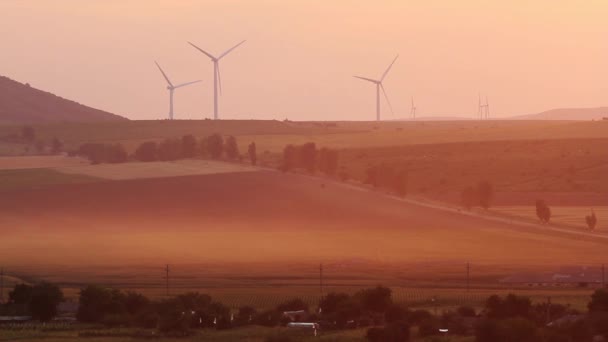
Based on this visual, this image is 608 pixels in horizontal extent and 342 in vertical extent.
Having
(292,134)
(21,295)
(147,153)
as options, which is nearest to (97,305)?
(21,295)

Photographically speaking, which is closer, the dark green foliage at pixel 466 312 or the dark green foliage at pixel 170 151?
the dark green foliage at pixel 466 312

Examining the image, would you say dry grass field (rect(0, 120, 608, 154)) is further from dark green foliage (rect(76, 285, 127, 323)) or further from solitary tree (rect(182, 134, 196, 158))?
dark green foliage (rect(76, 285, 127, 323))

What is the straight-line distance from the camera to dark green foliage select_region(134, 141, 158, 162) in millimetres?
143625

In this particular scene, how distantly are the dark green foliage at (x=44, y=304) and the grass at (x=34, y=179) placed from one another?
56356 millimetres

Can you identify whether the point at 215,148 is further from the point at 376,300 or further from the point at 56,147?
the point at 376,300

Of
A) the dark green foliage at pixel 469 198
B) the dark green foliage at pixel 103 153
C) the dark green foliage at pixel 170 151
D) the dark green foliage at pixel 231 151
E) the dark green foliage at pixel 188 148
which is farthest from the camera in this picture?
the dark green foliage at pixel 170 151

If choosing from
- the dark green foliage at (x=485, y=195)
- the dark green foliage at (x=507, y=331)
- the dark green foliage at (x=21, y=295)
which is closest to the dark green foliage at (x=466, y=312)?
the dark green foliage at (x=507, y=331)

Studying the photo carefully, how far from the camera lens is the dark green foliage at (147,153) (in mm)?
143625

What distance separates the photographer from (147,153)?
145250 mm

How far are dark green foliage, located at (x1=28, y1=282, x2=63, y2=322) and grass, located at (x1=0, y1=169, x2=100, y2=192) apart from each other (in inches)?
2219

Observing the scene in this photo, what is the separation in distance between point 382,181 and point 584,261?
4214 centimetres

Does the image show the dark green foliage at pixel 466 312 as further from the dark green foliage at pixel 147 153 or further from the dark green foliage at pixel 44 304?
the dark green foliage at pixel 147 153

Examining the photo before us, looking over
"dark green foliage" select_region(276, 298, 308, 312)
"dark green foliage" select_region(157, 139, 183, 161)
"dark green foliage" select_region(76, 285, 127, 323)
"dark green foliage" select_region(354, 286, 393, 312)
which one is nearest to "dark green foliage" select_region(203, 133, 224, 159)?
"dark green foliage" select_region(157, 139, 183, 161)

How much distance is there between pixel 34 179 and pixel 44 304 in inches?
2463
